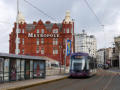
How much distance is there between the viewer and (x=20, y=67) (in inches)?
982

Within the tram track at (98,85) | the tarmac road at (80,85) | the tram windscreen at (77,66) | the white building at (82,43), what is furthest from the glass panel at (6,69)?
the white building at (82,43)

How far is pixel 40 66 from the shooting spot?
2934 centimetres

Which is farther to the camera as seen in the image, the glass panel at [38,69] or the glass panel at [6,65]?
the glass panel at [38,69]

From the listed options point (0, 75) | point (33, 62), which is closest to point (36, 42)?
point (33, 62)

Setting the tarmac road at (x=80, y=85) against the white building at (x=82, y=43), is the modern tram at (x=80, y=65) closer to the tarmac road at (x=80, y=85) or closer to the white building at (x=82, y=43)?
the tarmac road at (x=80, y=85)

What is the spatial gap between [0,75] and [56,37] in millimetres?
75815

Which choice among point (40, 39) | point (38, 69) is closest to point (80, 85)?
point (38, 69)

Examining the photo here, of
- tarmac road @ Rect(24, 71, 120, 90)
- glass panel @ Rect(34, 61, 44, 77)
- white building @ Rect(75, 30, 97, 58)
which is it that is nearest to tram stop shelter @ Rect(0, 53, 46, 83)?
glass panel @ Rect(34, 61, 44, 77)

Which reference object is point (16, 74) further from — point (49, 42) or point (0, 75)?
point (49, 42)

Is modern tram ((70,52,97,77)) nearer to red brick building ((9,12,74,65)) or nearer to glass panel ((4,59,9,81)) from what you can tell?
glass panel ((4,59,9,81))

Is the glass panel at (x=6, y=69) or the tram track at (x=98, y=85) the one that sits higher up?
the glass panel at (x=6, y=69)

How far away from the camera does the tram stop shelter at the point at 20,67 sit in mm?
21788

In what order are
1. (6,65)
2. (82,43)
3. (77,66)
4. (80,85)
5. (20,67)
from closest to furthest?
(6,65)
(80,85)
(20,67)
(77,66)
(82,43)

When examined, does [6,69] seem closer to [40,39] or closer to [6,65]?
[6,65]
